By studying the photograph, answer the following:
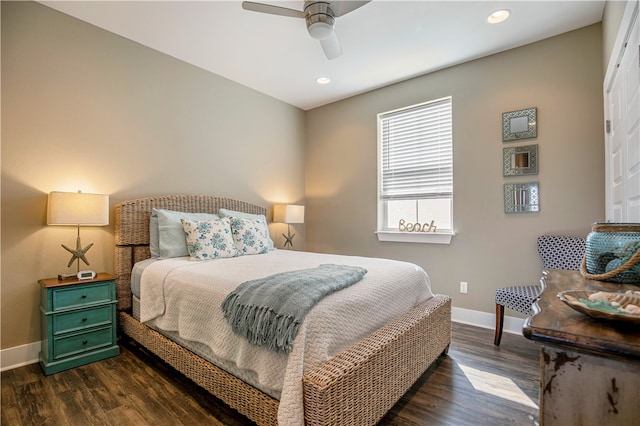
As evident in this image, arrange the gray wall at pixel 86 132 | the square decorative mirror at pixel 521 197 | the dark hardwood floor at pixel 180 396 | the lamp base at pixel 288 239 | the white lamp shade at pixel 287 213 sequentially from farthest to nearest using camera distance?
1. the lamp base at pixel 288 239
2. the white lamp shade at pixel 287 213
3. the square decorative mirror at pixel 521 197
4. the gray wall at pixel 86 132
5. the dark hardwood floor at pixel 180 396

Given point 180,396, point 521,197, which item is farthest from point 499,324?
point 180,396

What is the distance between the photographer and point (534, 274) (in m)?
2.99

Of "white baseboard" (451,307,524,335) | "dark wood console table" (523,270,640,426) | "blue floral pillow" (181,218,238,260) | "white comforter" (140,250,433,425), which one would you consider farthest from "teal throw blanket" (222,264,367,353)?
"white baseboard" (451,307,524,335)

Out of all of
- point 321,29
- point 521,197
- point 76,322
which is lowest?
point 76,322

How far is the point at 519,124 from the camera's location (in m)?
3.07

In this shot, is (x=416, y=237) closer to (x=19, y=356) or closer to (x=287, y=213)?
(x=287, y=213)

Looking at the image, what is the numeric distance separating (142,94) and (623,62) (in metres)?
3.82

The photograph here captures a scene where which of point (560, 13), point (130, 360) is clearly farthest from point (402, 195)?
point (130, 360)

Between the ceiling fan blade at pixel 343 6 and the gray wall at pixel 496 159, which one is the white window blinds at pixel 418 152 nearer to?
the gray wall at pixel 496 159

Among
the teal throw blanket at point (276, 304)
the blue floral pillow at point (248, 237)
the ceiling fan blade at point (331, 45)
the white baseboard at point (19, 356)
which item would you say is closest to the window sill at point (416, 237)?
the blue floral pillow at point (248, 237)

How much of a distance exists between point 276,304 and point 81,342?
1.90m

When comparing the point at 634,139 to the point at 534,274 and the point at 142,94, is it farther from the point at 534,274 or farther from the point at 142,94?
the point at 142,94

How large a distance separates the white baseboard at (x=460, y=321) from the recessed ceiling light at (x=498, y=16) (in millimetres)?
2698

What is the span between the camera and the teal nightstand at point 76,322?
226 centimetres
